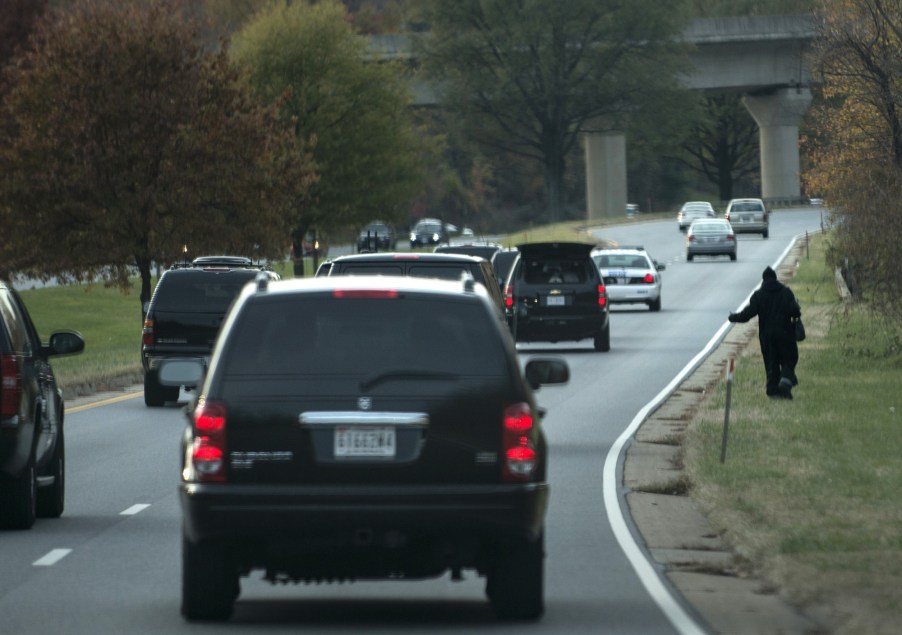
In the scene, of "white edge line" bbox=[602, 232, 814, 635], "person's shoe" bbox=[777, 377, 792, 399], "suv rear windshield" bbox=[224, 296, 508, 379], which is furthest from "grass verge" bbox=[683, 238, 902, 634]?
"suv rear windshield" bbox=[224, 296, 508, 379]

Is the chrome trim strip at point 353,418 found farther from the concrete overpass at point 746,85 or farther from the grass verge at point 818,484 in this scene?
the concrete overpass at point 746,85

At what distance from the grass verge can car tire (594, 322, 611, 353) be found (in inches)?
265

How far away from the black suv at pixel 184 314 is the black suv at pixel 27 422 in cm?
1019

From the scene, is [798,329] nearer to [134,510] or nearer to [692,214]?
[134,510]

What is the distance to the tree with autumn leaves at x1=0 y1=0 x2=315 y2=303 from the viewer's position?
124 ft

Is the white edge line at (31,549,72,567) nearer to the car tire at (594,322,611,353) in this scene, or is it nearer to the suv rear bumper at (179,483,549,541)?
the suv rear bumper at (179,483,549,541)

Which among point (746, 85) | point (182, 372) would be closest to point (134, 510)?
point (182, 372)

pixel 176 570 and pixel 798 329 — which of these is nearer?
pixel 176 570

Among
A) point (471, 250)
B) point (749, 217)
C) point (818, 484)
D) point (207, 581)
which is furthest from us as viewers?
point (749, 217)

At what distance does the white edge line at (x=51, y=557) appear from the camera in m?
11.5

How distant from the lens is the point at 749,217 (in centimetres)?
8338

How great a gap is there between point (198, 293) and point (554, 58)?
242 ft

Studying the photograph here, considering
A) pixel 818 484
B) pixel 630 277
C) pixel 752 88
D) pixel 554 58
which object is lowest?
pixel 630 277

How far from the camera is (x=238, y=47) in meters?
61.0
